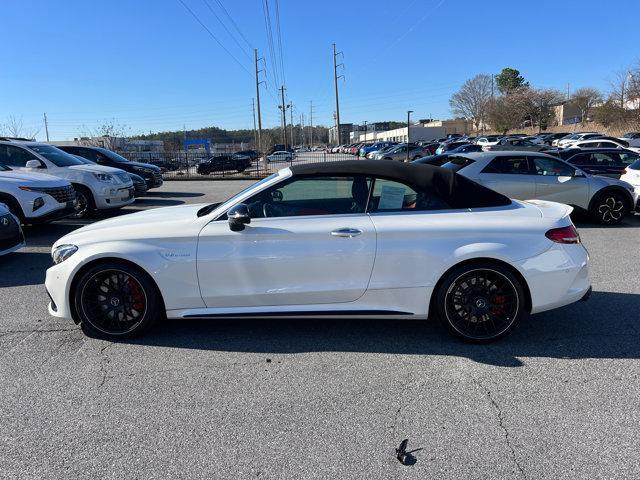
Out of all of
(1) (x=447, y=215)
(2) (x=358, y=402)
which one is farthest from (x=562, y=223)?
(2) (x=358, y=402)

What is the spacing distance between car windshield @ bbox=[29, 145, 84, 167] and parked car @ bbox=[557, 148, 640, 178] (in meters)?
13.2

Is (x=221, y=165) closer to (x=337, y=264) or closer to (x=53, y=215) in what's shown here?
(x=53, y=215)

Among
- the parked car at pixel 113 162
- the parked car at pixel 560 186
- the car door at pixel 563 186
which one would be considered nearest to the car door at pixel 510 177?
the parked car at pixel 560 186

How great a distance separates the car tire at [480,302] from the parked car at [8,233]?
240 inches

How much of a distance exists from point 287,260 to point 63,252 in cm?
196

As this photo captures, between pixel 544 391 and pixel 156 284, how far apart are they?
3064 mm

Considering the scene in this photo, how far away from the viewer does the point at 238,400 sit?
316 centimetres

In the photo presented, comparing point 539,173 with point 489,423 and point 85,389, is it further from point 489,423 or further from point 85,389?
point 85,389

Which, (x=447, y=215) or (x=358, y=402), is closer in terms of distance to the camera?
(x=358, y=402)

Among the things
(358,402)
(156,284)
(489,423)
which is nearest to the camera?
(489,423)

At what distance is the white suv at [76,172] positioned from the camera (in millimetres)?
10523

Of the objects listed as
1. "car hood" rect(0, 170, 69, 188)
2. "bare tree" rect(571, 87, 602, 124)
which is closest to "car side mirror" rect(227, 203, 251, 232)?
"car hood" rect(0, 170, 69, 188)

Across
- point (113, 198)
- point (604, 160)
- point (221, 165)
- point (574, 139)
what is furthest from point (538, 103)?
point (113, 198)

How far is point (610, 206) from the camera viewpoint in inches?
373
